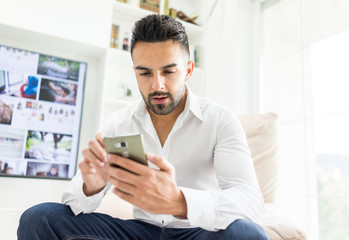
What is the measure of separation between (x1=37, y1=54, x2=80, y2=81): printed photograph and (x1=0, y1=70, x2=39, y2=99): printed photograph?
0.10 meters

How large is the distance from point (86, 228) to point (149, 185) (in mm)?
347

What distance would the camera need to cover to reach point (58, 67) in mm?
2346

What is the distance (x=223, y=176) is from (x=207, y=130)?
23 cm

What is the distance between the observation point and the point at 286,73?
92.6 inches

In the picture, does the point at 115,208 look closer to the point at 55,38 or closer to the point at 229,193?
the point at 229,193

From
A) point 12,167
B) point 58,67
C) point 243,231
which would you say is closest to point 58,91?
point 58,67

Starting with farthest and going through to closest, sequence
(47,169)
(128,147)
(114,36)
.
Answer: (114,36)
(47,169)
(128,147)

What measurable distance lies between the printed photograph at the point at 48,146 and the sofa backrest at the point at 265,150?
1.29 metres

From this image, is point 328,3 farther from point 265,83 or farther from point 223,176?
point 223,176

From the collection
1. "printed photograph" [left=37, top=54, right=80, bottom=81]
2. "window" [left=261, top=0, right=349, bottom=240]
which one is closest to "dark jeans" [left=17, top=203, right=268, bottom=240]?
"window" [left=261, top=0, right=349, bottom=240]

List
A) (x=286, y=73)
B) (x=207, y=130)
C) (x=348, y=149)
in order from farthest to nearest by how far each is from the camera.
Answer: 1. (x=286, y=73)
2. (x=348, y=149)
3. (x=207, y=130)

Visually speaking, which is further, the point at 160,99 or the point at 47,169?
the point at 47,169

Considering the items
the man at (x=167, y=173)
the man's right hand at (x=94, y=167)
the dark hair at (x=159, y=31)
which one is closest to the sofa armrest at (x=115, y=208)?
the man at (x=167, y=173)

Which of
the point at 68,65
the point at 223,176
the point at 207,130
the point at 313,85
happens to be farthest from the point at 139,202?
the point at 68,65
